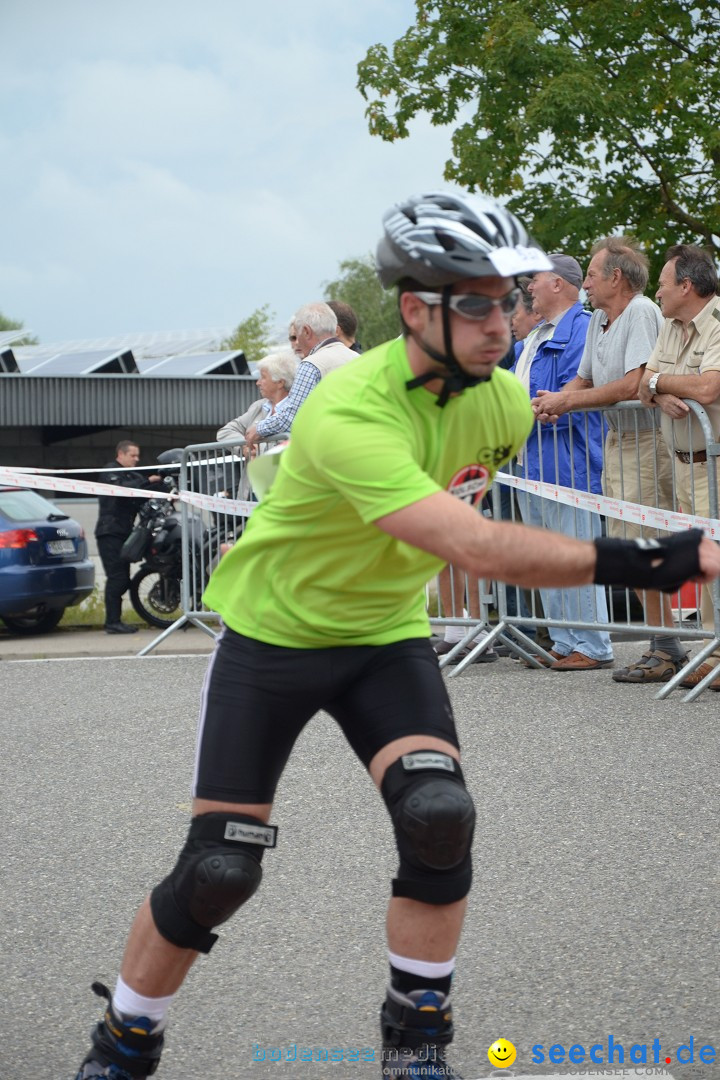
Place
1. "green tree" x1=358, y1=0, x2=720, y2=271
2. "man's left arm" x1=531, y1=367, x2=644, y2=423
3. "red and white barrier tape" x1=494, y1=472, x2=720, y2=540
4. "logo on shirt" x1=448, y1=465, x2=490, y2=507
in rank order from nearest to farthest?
"logo on shirt" x1=448, y1=465, x2=490, y2=507, "red and white barrier tape" x1=494, y1=472, x2=720, y2=540, "man's left arm" x1=531, y1=367, x2=644, y2=423, "green tree" x1=358, y1=0, x2=720, y2=271

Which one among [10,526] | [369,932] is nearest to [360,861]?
[369,932]

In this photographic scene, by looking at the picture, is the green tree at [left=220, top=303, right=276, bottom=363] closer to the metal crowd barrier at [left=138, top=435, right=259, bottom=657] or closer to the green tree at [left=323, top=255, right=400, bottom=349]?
the green tree at [left=323, top=255, right=400, bottom=349]

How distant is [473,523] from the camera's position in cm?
271

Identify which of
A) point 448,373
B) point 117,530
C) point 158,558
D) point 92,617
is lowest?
point 92,617

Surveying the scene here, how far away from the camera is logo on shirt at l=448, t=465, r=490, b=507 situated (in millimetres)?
3113

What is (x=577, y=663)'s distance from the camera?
356 inches

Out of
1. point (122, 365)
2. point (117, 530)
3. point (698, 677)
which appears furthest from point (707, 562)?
point (122, 365)

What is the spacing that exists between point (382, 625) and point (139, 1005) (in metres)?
0.96

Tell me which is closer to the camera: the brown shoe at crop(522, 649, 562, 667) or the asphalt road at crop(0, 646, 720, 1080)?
the asphalt road at crop(0, 646, 720, 1080)

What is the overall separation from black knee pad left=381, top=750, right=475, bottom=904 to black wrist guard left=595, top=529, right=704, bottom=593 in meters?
0.59

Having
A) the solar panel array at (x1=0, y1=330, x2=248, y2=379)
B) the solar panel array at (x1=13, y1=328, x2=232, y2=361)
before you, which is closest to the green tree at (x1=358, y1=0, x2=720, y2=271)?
the solar panel array at (x1=0, y1=330, x2=248, y2=379)

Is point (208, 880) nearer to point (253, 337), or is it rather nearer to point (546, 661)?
point (546, 661)

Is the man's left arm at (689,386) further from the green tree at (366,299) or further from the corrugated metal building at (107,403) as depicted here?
the green tree at (366,299)

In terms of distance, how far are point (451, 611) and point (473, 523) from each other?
6.95 meters
